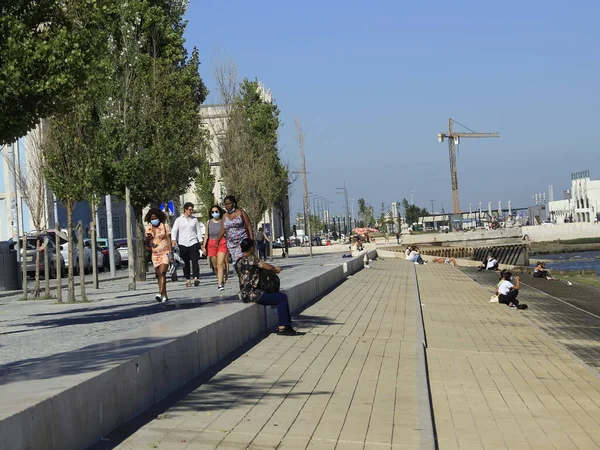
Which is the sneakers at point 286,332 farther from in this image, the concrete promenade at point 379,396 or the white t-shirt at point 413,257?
the white t-shirt at point 413,257

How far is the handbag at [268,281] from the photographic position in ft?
49.0

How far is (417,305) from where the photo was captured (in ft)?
83.9

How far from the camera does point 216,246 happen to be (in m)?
21.4

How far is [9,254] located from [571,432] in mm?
24649

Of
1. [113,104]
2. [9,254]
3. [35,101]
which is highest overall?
[113,104]

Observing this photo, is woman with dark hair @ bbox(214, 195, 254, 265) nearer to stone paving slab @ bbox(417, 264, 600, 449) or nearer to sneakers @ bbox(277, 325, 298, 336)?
stone paving slab @ bbox(417, 264, 600, 449)

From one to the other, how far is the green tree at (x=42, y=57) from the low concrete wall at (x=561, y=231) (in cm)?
13980

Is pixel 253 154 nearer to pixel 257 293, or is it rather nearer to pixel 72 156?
pixel 72 156

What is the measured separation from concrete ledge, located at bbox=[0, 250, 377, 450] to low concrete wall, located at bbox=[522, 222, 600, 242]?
145m

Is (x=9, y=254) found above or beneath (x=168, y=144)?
beneath

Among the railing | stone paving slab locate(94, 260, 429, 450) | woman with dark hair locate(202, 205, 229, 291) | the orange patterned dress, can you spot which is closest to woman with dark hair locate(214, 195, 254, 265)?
the orange patterned dress

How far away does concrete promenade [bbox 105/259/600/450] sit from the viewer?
8.12 meters

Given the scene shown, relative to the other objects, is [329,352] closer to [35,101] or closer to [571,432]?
[571,432]

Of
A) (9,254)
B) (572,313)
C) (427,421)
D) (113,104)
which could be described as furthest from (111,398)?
(572,313)
